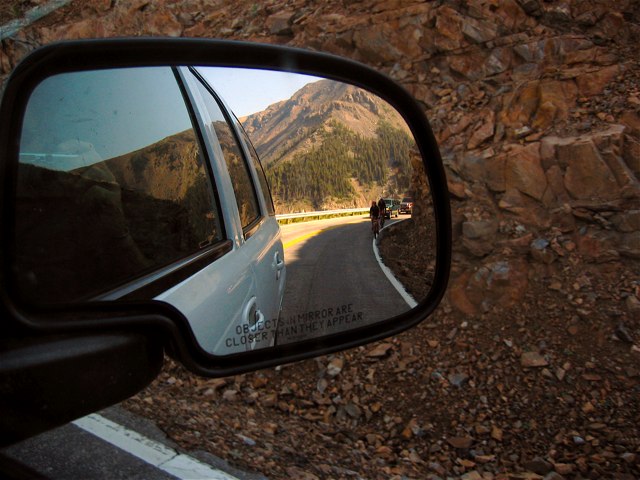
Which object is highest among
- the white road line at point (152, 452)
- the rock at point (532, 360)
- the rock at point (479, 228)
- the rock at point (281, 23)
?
the rock at point (281, 23)

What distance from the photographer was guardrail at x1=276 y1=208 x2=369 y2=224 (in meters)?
1.44

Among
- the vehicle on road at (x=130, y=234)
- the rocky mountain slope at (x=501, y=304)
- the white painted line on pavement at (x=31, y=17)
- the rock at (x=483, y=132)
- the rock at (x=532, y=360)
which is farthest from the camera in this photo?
the white painted line on pavement at (x=31, y=17)

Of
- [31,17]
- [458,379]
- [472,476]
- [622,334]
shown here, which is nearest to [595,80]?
[622,334]

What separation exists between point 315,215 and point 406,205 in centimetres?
65

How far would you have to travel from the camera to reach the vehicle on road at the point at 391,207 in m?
2.00

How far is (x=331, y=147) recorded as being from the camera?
1.70m

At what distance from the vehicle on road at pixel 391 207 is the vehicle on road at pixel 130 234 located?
0.49 metres

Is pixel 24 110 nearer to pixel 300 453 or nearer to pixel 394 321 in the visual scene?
pixel 394 321

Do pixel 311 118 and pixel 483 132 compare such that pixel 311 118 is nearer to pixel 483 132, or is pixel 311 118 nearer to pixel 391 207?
pixel 391 207

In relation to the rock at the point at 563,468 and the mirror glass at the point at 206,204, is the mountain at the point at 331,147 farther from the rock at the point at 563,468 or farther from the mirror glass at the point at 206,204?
the rock at the point at 563,468

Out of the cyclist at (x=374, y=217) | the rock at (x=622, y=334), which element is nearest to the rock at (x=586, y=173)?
the rock at (x=622, y=334)

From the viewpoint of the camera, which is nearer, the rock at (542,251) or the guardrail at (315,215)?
the guardrail at (315,215)

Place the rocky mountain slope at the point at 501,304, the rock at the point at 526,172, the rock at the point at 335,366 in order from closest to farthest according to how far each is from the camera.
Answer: the rocky mountain slope at the point at 501,304
the rock at the point at 335,366
the rock at the point at 526,172

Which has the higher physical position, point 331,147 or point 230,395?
point 331,147
